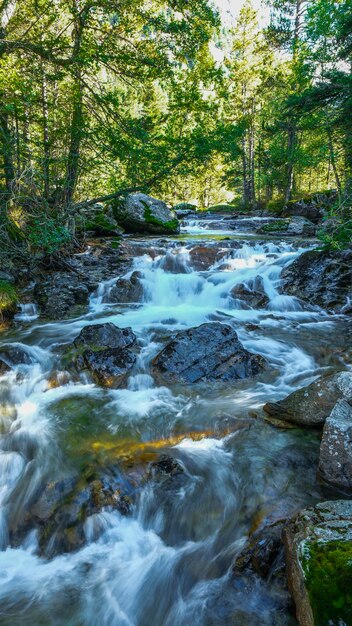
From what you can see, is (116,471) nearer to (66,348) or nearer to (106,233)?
(66,348)

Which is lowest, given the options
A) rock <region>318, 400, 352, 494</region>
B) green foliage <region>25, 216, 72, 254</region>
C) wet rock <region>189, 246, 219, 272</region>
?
rock <region>318, 400, 352, 494</region>

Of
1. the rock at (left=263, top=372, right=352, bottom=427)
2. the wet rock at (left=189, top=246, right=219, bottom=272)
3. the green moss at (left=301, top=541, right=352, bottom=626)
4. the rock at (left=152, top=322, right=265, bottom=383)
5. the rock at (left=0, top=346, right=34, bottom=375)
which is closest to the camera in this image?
the green moss at (left=301, top=541, right=352, bottom=626)

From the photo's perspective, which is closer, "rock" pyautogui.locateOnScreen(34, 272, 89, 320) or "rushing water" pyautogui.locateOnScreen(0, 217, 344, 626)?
"rushing water" pyautogui.locateOnScreen(0, 217, 344, 626)

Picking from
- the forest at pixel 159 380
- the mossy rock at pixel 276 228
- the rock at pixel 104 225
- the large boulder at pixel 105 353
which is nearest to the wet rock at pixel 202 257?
the forest at pixel 159 380

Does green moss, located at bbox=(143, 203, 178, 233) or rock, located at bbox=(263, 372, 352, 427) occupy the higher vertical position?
green moss, located at bbox=(143, 203, 178, 233)

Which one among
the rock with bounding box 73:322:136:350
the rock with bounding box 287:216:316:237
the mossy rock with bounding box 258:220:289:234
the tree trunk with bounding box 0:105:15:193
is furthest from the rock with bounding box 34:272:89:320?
the rock with bounding box 287:216:316:237

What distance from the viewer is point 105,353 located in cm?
578

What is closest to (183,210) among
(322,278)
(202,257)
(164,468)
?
(202,257)

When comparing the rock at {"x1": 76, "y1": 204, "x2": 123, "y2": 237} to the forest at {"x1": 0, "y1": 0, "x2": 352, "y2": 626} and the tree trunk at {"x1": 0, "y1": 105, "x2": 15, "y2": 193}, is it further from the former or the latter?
the tree trunk at {"x1": 0, "y1": 105, "x2": 15, "y2": 193}

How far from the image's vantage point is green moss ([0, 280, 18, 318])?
7505 millimetres

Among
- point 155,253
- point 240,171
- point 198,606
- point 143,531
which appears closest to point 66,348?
point 143,531

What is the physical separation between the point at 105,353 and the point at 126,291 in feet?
12.7

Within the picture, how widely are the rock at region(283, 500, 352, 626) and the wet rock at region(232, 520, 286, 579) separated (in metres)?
0.19

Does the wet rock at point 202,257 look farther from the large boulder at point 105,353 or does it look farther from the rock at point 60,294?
the large boulder at point 105,353
